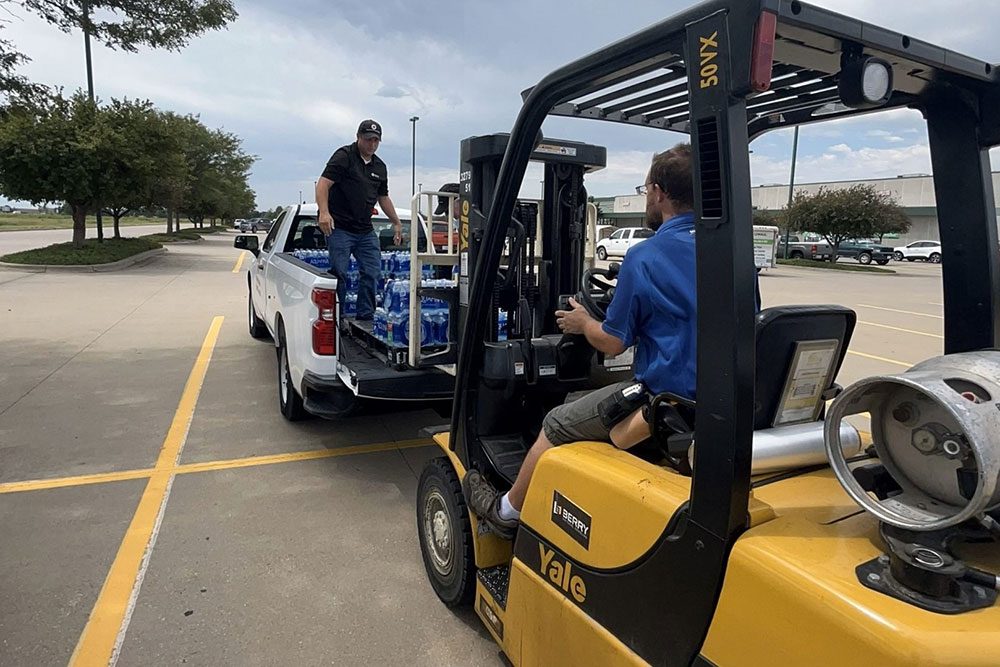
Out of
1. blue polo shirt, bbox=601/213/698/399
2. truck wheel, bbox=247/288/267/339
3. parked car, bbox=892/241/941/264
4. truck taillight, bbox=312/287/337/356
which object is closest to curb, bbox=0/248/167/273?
truck wheel, bbox=247/288/267/339

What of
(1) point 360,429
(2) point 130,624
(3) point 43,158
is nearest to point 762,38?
(2) point 130,624

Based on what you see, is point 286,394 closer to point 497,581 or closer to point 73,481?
point 73,481

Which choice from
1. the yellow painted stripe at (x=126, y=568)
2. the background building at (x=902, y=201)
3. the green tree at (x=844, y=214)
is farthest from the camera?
the background building at (x=902, y=201)

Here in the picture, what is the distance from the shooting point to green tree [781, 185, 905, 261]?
33000 millimetres

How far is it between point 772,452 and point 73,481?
15.1 feet

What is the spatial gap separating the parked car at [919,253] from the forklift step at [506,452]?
1887 inches

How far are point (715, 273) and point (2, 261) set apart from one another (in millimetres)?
23091

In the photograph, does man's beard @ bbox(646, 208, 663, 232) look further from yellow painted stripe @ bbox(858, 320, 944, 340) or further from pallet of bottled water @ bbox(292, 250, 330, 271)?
yellow painted stripe @ bbox(858, 320, 944, 340)

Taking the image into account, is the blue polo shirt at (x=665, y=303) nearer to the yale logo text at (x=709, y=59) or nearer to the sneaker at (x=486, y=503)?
the yale logo text at (x=709, y=59)

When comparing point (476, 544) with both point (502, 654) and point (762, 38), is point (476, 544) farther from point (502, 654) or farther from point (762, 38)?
point (762, 38)

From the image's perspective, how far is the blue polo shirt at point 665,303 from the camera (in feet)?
6.82

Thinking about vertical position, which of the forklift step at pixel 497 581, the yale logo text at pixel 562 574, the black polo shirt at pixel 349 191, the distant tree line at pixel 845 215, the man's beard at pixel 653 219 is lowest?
the forklift step at pixel 497 581

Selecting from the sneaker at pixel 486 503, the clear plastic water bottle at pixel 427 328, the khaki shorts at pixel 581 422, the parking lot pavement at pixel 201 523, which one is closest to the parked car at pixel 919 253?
the parking lot pavement at pixel 201 523

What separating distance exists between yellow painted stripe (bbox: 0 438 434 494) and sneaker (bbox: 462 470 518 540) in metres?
2.59
